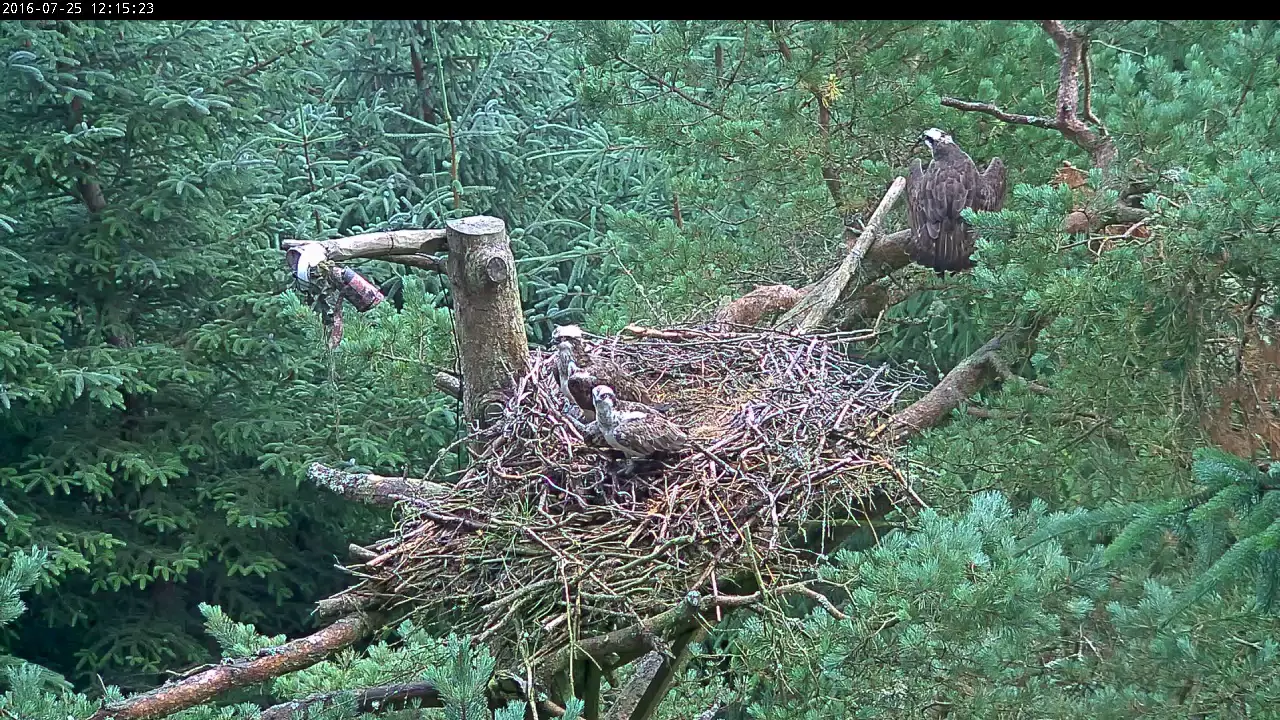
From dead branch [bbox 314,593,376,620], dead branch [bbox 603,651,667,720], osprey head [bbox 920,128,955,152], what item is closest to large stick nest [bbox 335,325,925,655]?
dead branch [bbox 314,593,376,620]

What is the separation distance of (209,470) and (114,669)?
1.63 metres

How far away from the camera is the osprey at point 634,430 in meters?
3.32

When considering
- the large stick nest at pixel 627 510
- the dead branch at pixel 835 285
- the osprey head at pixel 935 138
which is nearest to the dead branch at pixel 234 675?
the large stick nest at pixel 627 510

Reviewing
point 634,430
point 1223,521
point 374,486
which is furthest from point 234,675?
point 1223,521

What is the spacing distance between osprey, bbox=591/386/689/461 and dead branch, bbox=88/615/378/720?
0.95 meters

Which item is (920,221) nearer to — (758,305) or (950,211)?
(950,211)

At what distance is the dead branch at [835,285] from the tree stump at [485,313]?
119 cm

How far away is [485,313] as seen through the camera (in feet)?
13.0

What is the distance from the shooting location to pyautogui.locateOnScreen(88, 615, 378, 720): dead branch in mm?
2707

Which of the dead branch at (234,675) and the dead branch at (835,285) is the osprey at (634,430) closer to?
the dead branch at (234,675)

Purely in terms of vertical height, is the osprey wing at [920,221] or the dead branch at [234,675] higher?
the osprey wing at [920,221]

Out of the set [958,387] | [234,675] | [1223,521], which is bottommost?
[234,675]

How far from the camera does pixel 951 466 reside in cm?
414

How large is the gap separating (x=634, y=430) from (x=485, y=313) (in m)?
0.95
